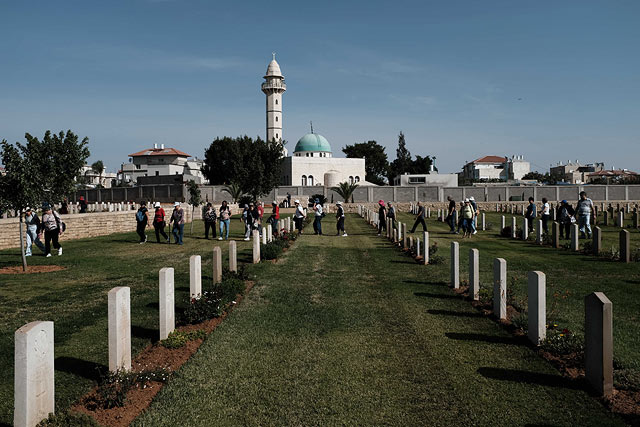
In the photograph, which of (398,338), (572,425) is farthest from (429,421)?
(398,338)

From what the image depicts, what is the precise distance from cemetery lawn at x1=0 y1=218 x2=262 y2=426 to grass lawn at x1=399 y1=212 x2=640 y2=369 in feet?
21.1

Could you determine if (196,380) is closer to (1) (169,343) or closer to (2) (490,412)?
(1) (169,343)

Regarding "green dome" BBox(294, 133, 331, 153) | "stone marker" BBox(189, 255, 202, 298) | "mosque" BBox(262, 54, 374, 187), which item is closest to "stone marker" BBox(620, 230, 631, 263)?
"stone marker" BBox(189, 255, 202, 298)

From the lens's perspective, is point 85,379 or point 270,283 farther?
point 270,283

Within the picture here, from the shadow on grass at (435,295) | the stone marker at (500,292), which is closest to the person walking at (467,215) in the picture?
the shadow on grass at (435,295)

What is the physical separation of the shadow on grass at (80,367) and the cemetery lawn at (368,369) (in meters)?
0.96

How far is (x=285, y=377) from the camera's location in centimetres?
621

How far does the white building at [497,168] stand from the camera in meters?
121

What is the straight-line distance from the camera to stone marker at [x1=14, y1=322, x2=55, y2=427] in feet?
14.5

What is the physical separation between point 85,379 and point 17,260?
12250mm

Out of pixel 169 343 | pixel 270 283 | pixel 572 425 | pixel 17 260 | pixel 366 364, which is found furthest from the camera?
pixel 17 260

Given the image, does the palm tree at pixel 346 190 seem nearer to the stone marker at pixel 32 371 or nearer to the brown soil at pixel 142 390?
the brown soil at pixel 142 390

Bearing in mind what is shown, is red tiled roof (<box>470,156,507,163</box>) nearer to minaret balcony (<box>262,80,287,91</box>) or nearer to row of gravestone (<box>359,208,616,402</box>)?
minaret balcony (<box>262,80,287,91</box>)

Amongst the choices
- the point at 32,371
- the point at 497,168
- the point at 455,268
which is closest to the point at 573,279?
the point at 455,268
